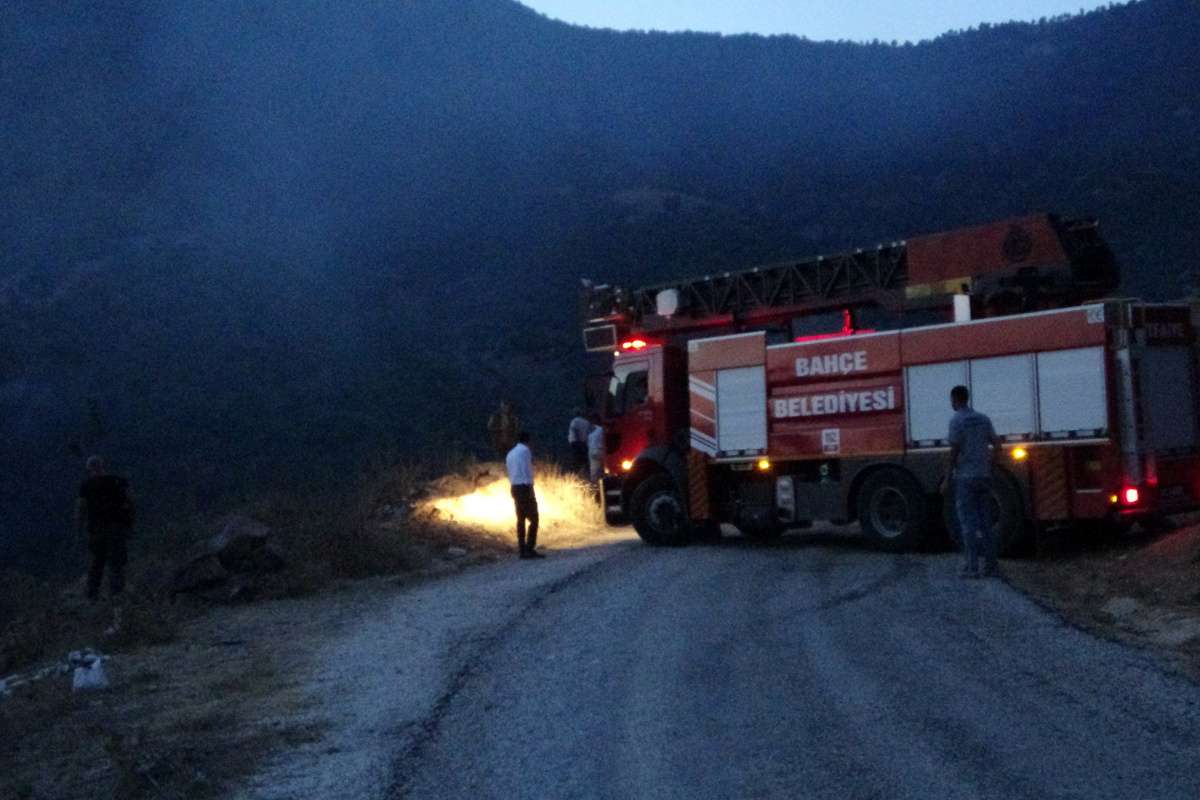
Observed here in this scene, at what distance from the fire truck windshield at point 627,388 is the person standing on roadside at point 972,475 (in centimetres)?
678

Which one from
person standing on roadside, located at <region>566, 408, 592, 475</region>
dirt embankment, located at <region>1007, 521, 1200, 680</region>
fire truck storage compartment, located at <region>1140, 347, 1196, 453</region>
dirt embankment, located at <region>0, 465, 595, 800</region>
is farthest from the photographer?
person standing on roadside, located at <region>566, 408, 592, 475</region>

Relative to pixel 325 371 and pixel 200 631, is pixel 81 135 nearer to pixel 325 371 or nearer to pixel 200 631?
pixel 325 371

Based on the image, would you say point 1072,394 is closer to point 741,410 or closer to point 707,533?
point 741,410

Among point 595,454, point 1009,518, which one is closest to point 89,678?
point 1009,518

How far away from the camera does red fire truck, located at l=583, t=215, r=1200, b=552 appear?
15602 mm

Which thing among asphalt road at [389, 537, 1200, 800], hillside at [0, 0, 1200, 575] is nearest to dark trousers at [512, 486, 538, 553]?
asphalt road at [389, 537, 1200, 800]

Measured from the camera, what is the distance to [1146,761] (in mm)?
7383

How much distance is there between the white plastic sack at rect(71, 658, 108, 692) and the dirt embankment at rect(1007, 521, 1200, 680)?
7914 millimetres

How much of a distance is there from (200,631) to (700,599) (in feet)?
16.8

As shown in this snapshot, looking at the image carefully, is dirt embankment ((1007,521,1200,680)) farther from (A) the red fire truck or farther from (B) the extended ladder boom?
(B) the extended ladder boom

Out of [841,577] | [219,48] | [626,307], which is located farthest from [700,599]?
[219,48]

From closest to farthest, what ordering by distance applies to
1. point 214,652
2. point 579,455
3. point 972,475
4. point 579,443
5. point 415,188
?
point 214,652
point 972,475
point 579,455
point 579,443
point 415,188

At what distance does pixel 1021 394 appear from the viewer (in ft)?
52.7

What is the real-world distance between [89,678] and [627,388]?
11.0 metres
